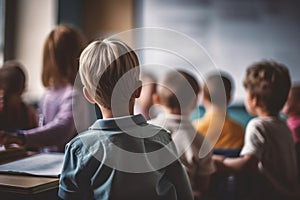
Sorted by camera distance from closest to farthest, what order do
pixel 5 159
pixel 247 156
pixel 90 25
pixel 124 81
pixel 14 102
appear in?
pixel 124 81
pixel 5 159
pixel 247 156
pixel 14 102
pixel 90 25

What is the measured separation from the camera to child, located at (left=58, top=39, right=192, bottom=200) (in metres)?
1.15

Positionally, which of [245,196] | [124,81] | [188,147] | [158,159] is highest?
[124,81]

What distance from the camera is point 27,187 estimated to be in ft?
3.62

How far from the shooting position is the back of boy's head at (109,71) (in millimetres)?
1172

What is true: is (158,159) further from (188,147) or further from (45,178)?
(188,147)

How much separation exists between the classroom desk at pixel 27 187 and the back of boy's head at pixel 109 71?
0.23 meters

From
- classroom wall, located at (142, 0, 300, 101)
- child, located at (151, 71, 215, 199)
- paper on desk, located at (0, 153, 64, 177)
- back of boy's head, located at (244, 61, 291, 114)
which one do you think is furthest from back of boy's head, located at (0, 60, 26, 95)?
classroom wall, located at (142, 0, 300, 101)

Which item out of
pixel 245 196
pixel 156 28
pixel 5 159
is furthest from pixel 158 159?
pixel 156 28

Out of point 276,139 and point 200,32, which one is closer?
point 276,139

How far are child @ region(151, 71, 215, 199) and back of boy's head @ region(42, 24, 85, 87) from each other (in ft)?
1.14

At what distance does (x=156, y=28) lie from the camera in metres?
3.34

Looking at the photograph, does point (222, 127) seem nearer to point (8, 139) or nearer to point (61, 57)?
point (61, 57)

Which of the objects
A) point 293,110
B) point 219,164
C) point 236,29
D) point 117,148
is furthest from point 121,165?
point 236,29

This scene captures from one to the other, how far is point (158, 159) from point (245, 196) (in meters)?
0.63
